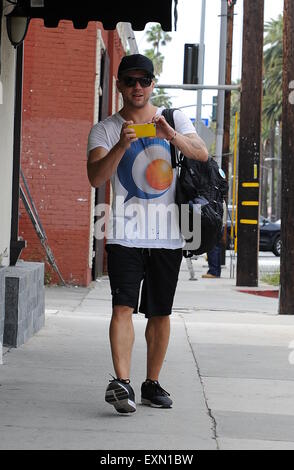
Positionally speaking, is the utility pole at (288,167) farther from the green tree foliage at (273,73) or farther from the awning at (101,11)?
the green tree foliage at (273,73)

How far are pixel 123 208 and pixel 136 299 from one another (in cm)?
54

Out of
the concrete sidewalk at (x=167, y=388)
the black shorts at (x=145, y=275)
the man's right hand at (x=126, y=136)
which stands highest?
the man's right hand at (x=126, y=136)

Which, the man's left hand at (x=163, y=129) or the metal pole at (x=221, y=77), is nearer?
the man's left hand at (x=163, y=129)

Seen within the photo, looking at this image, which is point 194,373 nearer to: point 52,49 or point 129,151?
point 129,151

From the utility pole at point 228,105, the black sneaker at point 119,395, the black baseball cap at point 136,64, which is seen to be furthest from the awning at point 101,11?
the utility pole at point 228,105

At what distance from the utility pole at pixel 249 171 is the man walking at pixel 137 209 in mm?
12805

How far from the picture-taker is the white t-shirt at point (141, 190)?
663 centimetres

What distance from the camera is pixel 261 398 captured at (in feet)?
24.2

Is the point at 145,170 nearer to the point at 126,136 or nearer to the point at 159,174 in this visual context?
the point at 159,174

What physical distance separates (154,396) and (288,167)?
7405mm

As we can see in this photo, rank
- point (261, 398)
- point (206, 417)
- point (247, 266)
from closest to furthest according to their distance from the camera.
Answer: point (206, 417) → point (261, 398) → point (247, 266)

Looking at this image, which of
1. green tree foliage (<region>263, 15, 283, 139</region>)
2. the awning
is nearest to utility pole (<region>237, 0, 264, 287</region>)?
the awning

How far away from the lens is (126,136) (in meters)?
6.25
